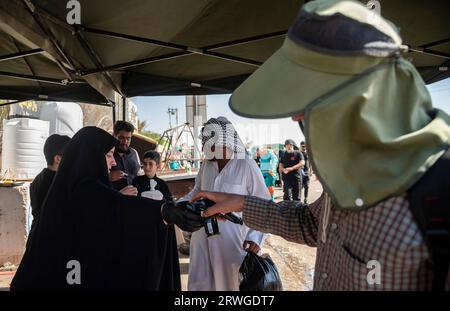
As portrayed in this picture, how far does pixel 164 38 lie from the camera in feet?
10.4

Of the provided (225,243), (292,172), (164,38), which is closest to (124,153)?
(164,38)

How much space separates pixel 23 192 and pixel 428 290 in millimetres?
5084

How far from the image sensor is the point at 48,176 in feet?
9.11

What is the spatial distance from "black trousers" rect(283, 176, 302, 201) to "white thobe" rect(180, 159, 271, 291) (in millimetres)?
5804

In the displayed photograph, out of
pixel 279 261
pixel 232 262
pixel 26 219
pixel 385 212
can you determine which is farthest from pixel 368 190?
pixel 26 219

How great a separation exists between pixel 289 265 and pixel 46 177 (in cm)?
346

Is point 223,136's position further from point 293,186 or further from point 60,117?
point 60,117

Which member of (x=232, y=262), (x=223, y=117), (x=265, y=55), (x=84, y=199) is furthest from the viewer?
(x=265, y=55)

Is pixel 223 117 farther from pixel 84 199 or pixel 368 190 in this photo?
pixel 368 190

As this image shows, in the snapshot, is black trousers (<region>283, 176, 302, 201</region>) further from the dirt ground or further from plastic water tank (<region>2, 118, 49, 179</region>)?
plastic water tank (<region>2, 118, 49, 179</region>)

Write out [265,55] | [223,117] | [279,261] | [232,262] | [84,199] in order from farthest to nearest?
[279,261] → [265,55] → [223,117] → [232,262] → [84,199]

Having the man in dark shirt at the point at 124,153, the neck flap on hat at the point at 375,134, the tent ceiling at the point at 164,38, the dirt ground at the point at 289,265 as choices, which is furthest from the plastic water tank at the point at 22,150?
the neck flap on hat at the point at 375,134

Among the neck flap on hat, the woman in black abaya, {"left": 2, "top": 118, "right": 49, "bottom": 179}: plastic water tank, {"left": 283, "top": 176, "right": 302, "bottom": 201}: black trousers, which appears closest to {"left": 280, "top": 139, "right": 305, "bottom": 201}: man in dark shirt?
{"left": 283, "top": 176, "right": 302, "bottom": 201}: black trousers

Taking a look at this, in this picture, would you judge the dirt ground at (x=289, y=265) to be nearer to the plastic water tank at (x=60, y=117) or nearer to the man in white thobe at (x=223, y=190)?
the man in white thobe at (x=223, y=190)
